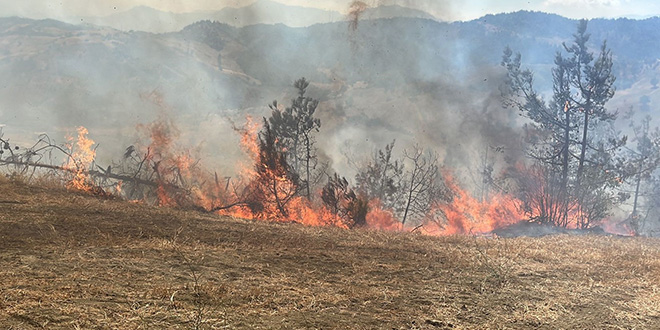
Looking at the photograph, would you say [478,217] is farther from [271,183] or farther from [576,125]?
[271,183]

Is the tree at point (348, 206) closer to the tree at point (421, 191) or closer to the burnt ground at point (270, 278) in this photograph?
the burnt ground at point (270, 278)

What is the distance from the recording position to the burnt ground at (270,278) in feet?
18.7

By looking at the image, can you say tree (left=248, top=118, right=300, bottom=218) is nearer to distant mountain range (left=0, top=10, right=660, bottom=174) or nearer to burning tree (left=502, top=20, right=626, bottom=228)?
burning tree (left=502, top=20, right=626, bottom=228)

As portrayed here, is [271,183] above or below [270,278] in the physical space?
above

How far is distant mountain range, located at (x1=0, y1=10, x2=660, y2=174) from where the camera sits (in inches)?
2413

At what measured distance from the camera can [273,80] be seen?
97.9 meters

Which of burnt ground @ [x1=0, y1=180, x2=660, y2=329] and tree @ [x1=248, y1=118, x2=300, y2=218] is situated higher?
tree @ [x1=248, y1=118, x2=300, y2=218]

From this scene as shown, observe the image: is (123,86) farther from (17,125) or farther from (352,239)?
(352,239)

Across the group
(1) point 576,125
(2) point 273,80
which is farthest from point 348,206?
(2) point 273,80

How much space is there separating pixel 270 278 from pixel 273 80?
9309cm

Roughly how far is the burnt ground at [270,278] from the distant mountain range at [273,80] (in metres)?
31.9

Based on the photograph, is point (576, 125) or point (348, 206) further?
point (576, 125)

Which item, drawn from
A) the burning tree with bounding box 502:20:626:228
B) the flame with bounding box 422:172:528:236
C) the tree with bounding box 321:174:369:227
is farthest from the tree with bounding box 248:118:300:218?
the burning tree with bounding box 502:20:626:228

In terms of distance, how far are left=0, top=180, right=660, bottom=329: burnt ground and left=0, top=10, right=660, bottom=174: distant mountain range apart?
3190cm
